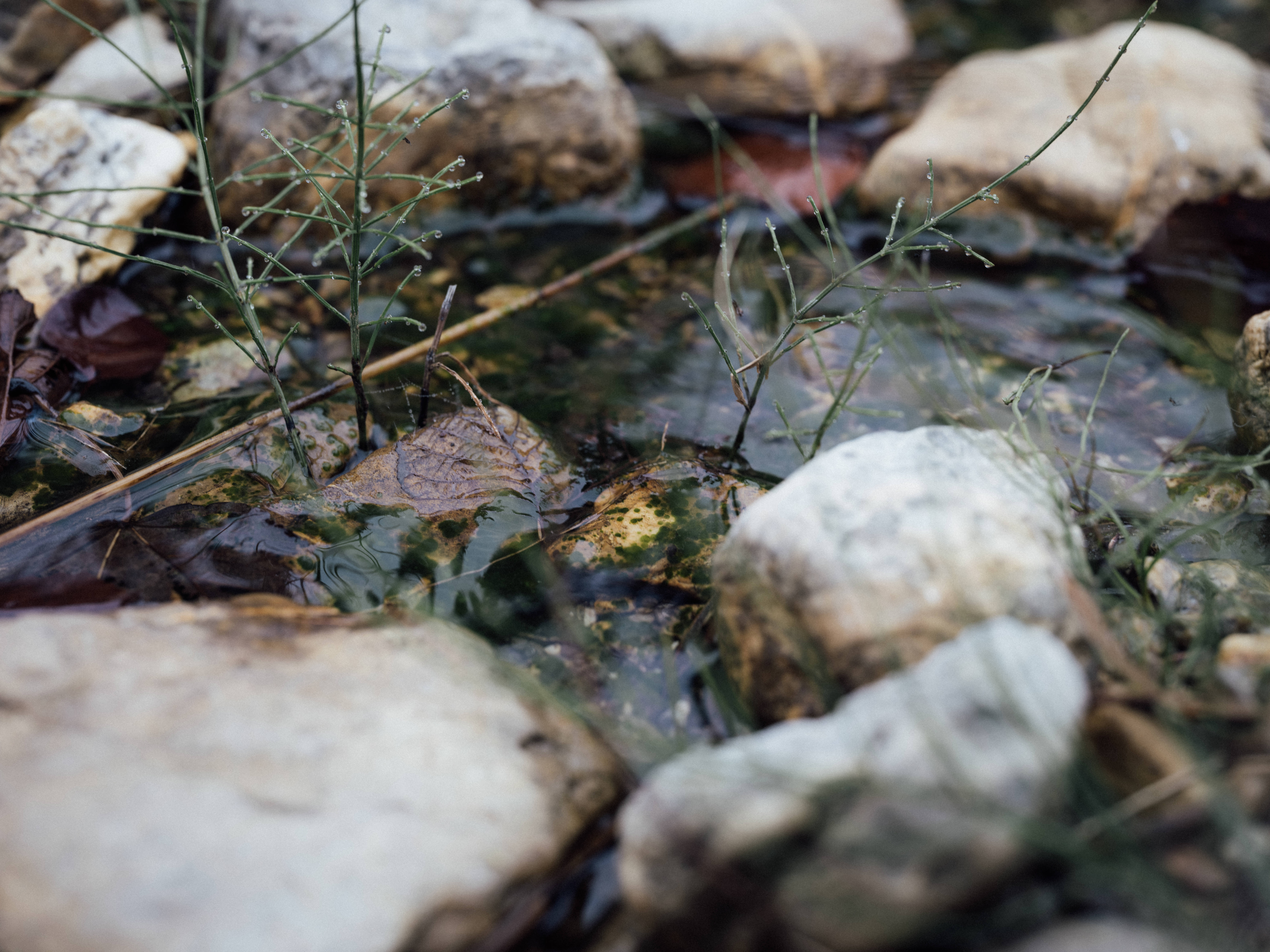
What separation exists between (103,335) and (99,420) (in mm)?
379

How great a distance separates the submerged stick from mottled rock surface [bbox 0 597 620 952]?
43cm

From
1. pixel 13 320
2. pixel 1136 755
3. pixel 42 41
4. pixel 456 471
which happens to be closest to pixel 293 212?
pixel 456 471

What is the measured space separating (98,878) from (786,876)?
107 cm

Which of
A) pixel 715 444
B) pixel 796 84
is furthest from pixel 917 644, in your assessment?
pixel 796 84

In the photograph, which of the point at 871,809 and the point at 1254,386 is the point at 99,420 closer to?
the point at 871,809

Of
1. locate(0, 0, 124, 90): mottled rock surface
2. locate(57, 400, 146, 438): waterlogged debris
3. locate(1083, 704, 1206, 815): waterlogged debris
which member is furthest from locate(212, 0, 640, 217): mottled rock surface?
locate(1083, 704, 1206, 815): waterlogged debris

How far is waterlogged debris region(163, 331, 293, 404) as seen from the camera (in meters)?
2.62

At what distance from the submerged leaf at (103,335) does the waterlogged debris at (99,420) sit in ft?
0.58

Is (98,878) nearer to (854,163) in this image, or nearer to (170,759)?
(170,759)

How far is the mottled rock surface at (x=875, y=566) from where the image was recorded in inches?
58.7

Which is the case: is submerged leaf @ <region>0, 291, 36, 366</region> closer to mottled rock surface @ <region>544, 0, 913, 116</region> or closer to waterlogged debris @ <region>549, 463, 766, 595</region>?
waterlogged debris @ <region>549, 463, 766, 595</region>

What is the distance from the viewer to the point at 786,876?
3.91ft

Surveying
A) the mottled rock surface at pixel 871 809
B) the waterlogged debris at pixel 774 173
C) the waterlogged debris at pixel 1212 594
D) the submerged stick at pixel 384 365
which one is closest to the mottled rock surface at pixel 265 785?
the mottled rock surface at pixel 871 809

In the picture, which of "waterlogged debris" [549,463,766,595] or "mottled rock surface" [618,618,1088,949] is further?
"waterlogged debris" [549,463,766,595]
